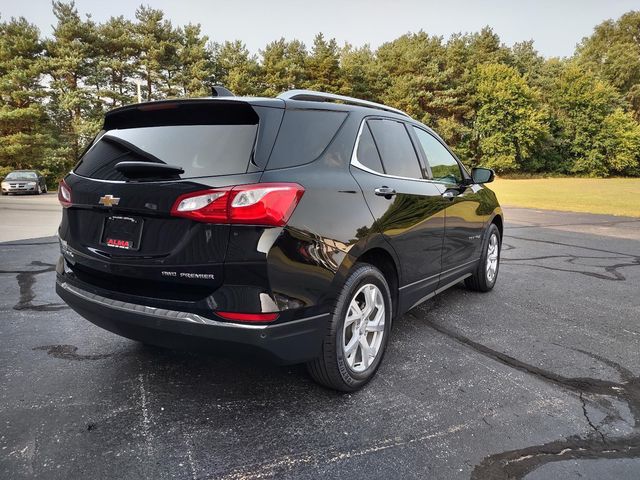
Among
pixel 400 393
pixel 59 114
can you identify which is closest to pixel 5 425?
pixel 400 393

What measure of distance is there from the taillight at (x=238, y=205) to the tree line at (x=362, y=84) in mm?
33635

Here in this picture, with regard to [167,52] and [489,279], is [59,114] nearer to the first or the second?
[167,52]

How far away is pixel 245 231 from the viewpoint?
2.19 metres

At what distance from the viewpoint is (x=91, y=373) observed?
9.88 feet

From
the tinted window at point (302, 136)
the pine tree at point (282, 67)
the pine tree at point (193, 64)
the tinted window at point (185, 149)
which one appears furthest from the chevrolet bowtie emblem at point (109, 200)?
the pine tree at point (282, 67)

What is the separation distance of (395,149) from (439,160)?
89 cm

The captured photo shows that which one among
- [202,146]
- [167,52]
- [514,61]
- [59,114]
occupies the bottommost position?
[59,114]

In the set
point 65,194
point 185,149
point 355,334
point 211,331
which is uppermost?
point 185,149

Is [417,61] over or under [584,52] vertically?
under

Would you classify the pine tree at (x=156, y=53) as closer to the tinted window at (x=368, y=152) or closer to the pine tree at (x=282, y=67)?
the pine tree at (x=282, y=67)

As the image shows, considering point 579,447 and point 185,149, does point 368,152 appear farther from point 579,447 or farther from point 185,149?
point 579,447

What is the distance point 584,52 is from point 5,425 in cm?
8176

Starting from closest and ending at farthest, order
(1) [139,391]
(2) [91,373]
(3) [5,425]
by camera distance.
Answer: (3) [5,425]
(1) [139,391]
(2) [91,373]

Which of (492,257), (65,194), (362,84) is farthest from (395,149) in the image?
(362,84)
